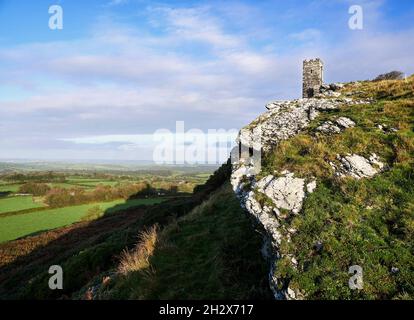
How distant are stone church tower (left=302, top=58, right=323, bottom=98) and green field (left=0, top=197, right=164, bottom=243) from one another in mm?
41272

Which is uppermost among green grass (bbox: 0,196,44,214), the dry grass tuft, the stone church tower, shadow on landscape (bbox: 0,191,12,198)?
the stone church tower

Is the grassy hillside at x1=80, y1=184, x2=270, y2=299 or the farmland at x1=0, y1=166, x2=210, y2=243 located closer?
the grassy hillside at x1=80, y1=184, x2=270, y2=299

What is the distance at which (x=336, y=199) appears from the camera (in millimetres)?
9469

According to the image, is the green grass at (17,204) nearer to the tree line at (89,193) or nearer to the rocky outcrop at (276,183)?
the tree line at (89,193)

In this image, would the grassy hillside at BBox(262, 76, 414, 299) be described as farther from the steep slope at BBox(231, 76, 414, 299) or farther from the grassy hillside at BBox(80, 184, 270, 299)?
the grassy hillside at BBox(80, 184, 270, 299)

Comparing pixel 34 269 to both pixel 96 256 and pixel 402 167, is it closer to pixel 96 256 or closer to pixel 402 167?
pixel 96 256

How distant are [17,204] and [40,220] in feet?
60.5

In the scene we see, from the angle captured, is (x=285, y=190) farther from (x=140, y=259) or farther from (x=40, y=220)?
(x=40, y=220)

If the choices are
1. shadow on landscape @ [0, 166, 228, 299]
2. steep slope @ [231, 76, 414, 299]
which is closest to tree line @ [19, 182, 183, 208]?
shadow on landscape @ [0, 166, 228, 299]

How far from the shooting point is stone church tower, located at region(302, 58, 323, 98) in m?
32.6

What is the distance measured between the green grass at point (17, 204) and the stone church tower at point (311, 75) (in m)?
58.1

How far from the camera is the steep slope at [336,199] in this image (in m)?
7.54

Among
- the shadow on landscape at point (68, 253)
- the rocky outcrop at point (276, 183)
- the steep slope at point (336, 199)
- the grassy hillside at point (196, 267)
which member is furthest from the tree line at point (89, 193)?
the steep slope at point (336, 199)
